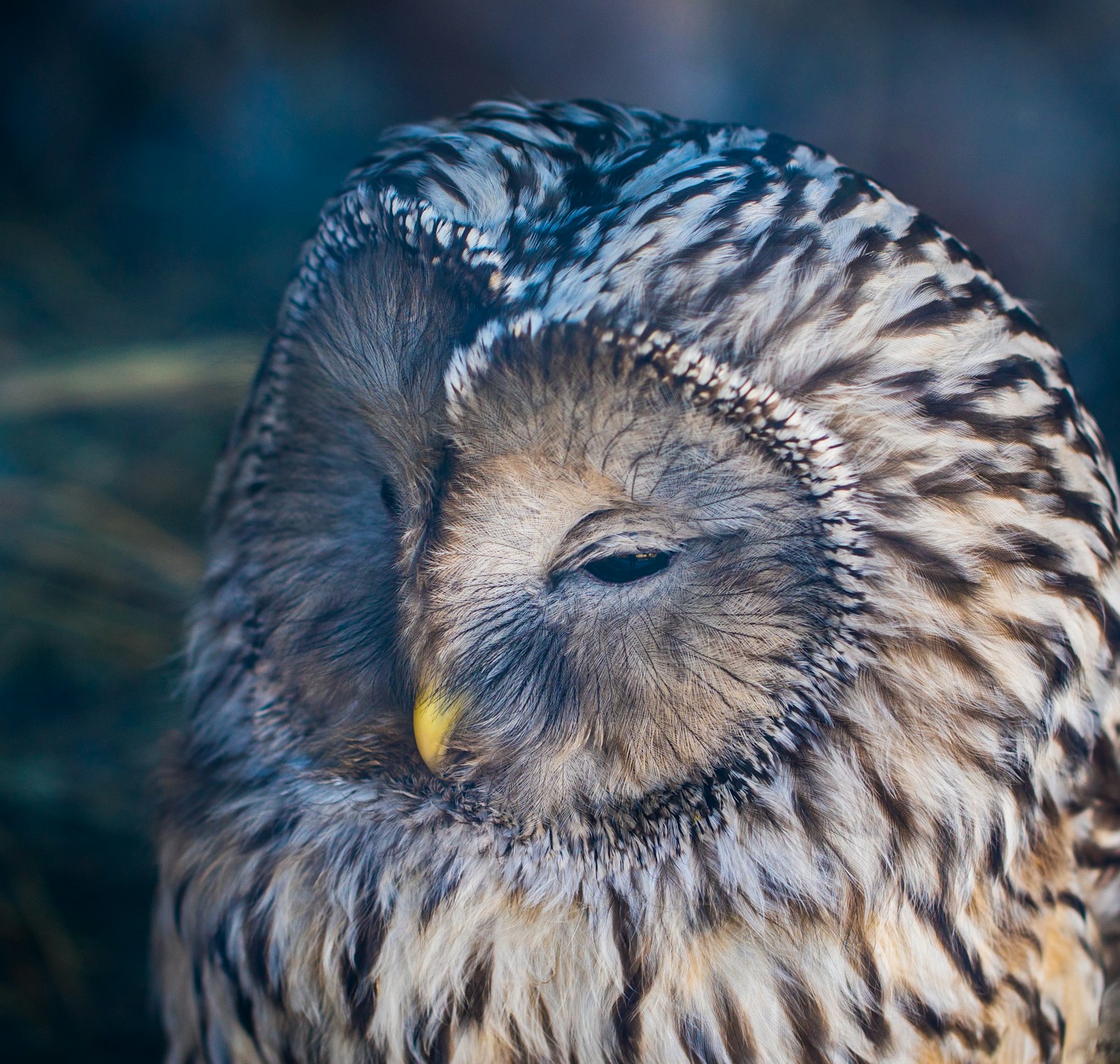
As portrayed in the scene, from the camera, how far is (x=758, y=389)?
620mm

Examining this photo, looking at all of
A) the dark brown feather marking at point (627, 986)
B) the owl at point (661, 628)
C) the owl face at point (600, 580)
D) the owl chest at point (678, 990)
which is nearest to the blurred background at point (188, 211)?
the owl at point (661, 628)

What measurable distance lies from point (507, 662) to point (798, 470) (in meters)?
0.27

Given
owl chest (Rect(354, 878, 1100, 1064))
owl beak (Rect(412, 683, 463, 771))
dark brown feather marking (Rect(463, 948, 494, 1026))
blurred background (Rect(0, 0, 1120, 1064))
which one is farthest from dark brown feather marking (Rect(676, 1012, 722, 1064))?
blurred background (Rect(0, 0, 1120, 1064))

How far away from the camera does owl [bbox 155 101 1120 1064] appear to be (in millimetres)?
643

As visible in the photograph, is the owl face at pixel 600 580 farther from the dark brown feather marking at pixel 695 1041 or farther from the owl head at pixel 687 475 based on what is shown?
the dark brown feather marking at pixel 695 1041

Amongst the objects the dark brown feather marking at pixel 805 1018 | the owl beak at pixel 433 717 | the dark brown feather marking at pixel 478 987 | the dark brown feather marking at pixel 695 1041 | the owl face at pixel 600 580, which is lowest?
the dark brown feather marking at pixel 478 987

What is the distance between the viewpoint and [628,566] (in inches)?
26.6

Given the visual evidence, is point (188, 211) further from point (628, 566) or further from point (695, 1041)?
point (695, 1041)

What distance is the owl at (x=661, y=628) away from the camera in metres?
0.64

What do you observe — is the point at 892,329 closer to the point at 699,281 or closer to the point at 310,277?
the point at 699,281

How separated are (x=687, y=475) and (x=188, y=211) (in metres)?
0.97

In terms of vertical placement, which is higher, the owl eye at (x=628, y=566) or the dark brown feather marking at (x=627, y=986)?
the owl eye at (x=628, y=566)

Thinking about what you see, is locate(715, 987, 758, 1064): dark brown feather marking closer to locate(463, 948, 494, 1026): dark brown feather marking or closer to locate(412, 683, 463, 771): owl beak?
locate(463, 948, 494, 1026): dark brown feather marking

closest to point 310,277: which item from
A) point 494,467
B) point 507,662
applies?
point 494,467
